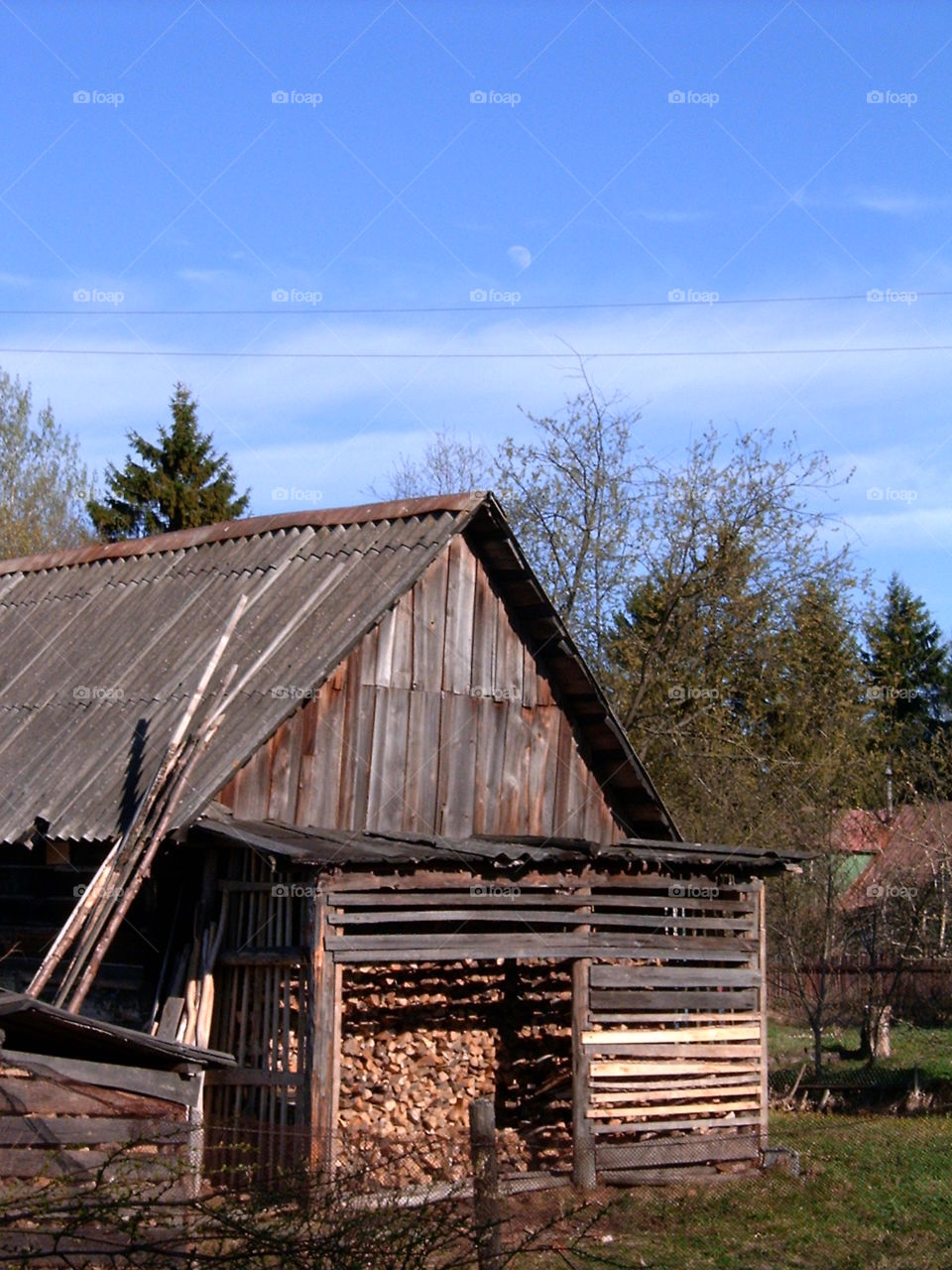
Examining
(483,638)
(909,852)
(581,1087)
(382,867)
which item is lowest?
(581,1087)

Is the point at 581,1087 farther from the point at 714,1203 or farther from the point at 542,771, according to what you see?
the point at 542,771

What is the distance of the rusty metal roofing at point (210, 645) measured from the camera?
1366cm

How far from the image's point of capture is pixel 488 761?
15742 millimetres

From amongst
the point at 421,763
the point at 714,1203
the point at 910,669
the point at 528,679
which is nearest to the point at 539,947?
the point at 421,763

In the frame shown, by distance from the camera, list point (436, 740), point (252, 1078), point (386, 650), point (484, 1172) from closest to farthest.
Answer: point (484, 1172)
point (252, 1078)
point (386, 650)
point (436, 740)

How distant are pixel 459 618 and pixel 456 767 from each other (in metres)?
1.50

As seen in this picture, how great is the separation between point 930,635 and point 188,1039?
45255mm

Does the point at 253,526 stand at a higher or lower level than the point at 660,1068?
higher

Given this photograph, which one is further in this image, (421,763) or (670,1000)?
(421,763)

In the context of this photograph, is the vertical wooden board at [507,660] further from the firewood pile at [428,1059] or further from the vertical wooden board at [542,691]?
the firewood pile at [428,1059]

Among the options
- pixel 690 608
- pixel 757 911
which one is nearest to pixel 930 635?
pixel 690 608

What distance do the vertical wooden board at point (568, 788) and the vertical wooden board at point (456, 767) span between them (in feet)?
4.04

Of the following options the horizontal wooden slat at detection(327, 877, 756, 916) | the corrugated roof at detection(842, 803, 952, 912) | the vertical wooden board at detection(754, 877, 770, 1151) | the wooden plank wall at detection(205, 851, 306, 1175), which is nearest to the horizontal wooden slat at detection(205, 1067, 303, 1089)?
the wooden plank wall at detection(205, 851, 306, 1175)

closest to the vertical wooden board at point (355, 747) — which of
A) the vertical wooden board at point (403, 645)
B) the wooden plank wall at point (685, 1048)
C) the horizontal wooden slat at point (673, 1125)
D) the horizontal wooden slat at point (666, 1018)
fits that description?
the vertical wooden board at point (403, 645)
